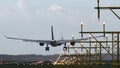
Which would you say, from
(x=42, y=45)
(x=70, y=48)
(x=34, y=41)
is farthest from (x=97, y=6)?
(x=34, y=41)

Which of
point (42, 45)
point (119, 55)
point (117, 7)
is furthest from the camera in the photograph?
point (42, 45)

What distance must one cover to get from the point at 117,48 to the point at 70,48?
4341 centimetres

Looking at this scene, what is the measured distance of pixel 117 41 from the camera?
115 ft

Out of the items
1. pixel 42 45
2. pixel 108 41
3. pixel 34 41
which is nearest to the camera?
pixel 108 41

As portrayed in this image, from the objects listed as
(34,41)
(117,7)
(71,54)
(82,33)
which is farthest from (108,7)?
(34,41)

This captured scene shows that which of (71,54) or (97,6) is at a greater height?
(97,6)

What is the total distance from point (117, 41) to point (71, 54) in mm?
53508

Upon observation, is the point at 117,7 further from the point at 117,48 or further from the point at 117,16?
the point at 117,48

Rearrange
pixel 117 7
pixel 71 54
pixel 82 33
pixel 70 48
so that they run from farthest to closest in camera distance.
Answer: pixel 71 54 < pixel 70 48 < pixel 82 33 < pixel 117 7

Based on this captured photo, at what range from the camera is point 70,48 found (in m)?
78.0

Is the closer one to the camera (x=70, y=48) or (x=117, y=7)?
(x=117, y=7)

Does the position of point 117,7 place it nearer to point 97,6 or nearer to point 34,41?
point 97,6

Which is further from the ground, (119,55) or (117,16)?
(117,16)

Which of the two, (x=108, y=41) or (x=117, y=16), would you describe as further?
(x=108, y=41)
